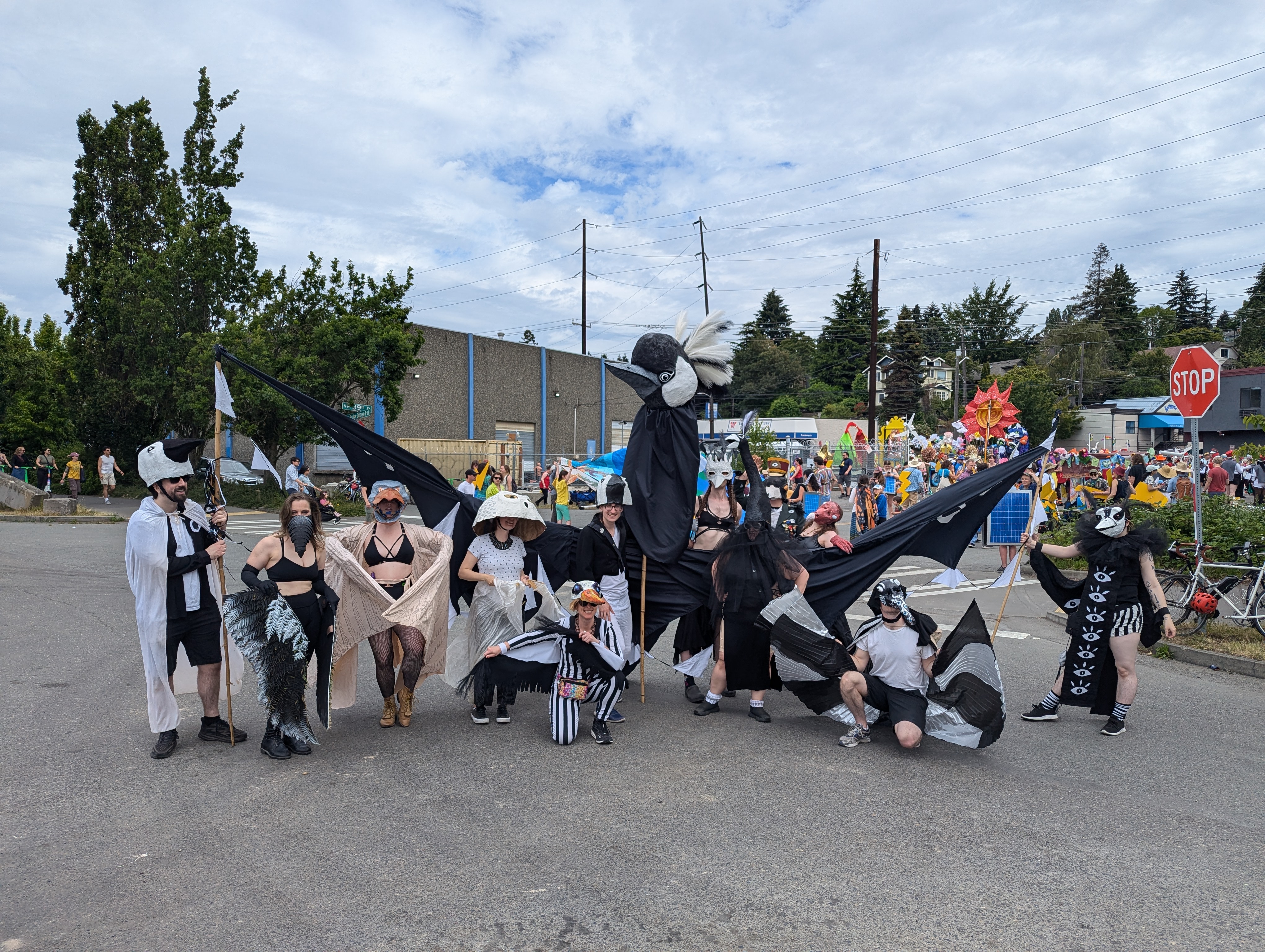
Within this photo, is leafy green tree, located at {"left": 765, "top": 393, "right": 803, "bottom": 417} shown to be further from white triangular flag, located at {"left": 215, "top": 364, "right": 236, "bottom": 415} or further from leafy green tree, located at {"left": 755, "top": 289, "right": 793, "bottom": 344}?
white triangular flag, located at {"left": 215, "top": 364, "right": 236, "bottom": 415}

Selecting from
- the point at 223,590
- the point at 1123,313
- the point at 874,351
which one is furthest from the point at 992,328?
the point at 223,590

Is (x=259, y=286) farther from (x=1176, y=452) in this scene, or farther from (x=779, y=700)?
(x=1176, y=452)

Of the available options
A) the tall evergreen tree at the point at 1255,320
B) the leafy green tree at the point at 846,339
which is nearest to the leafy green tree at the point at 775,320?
the leafy green tree at the point at 846,339

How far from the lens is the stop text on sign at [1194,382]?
30.3 feet

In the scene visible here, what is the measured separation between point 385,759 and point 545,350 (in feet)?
131

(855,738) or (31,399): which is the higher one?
(31,399)

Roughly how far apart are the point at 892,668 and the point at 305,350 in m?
22.8

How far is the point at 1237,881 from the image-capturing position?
3887 mm

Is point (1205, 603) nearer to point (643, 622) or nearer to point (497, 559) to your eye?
point (643, 622)

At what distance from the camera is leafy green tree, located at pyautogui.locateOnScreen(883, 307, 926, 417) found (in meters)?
71.7

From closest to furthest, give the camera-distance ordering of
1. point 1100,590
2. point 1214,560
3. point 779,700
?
point 1100,590 < point 779,700 < point 1214,560

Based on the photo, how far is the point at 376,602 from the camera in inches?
235

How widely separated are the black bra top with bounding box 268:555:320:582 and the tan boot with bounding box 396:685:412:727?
1033mm

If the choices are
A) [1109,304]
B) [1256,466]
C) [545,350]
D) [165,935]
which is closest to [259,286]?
[545,350]
